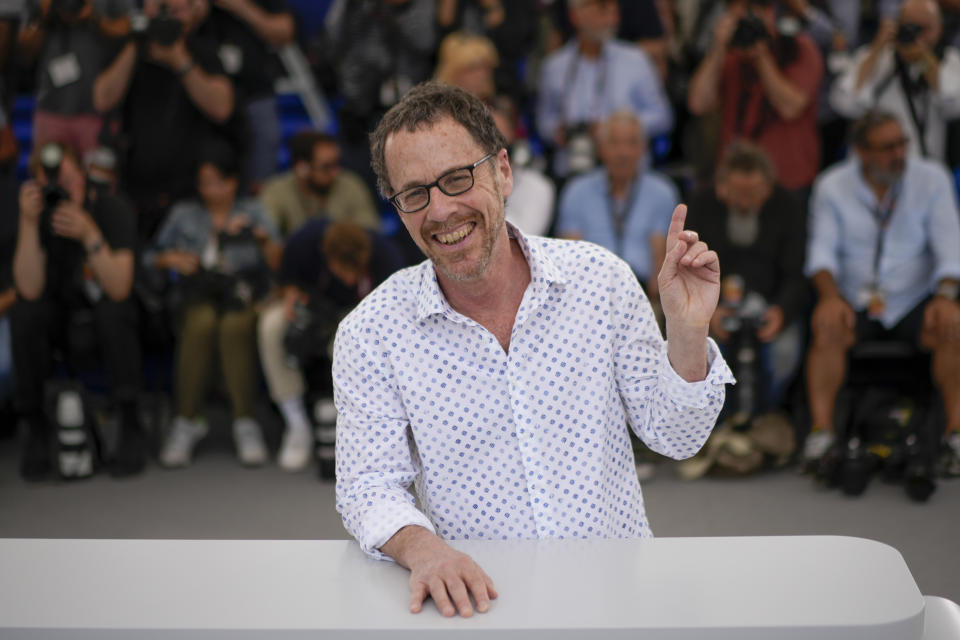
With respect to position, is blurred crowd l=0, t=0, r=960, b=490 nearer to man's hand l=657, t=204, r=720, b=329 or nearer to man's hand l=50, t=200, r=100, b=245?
man's hand l=50, t=200, r=100, b=245

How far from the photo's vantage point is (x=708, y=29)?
14.9 ft

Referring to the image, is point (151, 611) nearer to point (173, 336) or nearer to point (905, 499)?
point (905, 499)

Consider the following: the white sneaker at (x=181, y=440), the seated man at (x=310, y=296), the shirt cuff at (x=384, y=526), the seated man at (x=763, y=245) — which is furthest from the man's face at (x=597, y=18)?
the shirt cuff at (x=384, y=526)

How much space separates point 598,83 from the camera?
4.48 metres

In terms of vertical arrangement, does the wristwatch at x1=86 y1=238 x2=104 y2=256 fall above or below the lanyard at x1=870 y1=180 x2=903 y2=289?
above

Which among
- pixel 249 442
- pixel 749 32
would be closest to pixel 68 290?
pixel 249 442

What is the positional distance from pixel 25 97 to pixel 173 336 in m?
1.70

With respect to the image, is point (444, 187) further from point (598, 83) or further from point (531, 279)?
point (598, 83)

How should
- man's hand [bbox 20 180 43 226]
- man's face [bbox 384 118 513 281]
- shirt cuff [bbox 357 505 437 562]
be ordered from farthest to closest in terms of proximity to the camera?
man's hand [bbox 20 180 43 226]
man's face [bbox 384 118 513 281]
shirt cuff [bbox 357 505 437 562]

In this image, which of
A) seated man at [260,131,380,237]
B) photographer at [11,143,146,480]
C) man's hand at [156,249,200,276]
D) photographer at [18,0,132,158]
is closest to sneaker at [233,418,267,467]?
photographer at [11,143,146,480]

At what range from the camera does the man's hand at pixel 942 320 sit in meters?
3.76

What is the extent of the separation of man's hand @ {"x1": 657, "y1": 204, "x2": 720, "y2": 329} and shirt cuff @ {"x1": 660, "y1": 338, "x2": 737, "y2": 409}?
0.06 metres

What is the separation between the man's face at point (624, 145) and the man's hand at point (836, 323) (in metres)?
0.90

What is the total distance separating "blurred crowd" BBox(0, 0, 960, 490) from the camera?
3.92 metres
